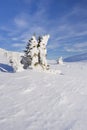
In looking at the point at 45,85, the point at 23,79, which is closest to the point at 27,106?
the point at 45,85

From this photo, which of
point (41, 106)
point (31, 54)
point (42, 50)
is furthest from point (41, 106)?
point (42, 50)

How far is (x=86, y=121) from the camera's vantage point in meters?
8.85

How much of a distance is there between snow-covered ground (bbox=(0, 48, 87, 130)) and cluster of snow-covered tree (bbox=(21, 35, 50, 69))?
10794mm

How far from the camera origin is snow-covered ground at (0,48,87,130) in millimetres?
8413

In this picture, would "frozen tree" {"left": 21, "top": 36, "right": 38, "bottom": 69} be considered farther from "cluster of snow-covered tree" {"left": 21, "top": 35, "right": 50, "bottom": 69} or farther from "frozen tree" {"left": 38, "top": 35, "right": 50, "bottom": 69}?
"frozen tree" {"left": 38, "top": 35, "right": 50, "bottom": 69}

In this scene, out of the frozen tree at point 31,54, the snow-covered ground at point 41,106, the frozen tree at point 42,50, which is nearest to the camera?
the snow-covered ground at point 41,106

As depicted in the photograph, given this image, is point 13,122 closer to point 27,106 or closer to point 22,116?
point 22,116

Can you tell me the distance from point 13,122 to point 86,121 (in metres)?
2.86

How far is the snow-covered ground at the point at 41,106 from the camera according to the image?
27.6 ft

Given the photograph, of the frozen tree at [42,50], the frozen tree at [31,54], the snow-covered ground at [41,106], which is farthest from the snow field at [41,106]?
the frozen tree at [42,50]

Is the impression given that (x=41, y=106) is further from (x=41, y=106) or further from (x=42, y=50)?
(x=42, y=50)

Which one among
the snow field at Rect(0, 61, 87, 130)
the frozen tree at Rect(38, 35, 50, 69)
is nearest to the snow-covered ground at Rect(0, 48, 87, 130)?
the snow field at Rect(0, 61, 87, 130)

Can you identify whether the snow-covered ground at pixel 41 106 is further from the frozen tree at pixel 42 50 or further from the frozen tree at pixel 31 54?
the frozen tree at pixel 42 50

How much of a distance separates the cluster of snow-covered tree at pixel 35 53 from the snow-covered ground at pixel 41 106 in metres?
10.8
